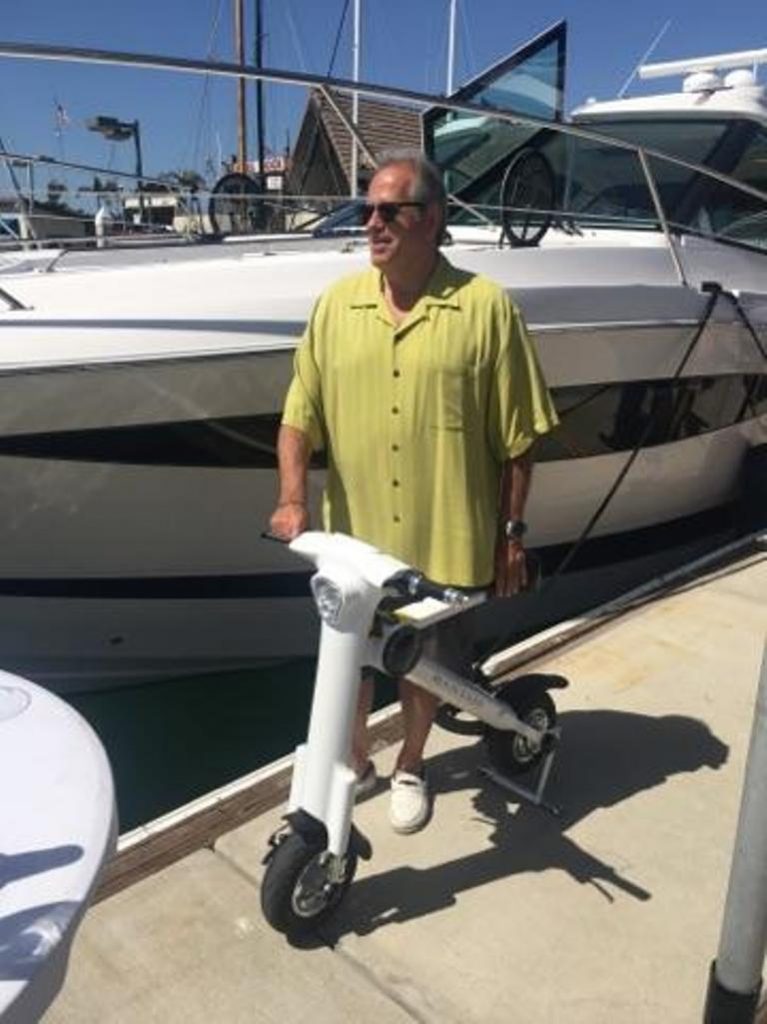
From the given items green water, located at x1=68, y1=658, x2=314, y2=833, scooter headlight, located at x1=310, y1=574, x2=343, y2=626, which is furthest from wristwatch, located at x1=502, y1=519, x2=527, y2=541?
green water, located at x1=68, y1=658, x2=314, y2=833

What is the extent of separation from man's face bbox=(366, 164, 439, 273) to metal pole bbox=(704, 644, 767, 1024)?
119 cm

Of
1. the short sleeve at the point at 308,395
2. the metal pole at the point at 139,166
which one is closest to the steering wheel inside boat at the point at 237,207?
the metal pole at the point at 139,166

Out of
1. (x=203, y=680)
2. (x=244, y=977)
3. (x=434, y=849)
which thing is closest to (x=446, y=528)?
(x=434, y=849)

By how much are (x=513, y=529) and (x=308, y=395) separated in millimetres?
577

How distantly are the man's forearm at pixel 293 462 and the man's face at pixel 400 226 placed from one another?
0.46 m

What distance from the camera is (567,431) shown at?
4215mm

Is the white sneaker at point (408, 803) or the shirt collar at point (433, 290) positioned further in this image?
the white sneaker at point (408, 803)

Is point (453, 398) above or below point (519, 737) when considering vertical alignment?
above

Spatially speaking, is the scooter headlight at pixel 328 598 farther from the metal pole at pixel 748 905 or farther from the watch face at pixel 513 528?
the metal pole at pixel 748 905

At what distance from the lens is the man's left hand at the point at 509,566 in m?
2.51

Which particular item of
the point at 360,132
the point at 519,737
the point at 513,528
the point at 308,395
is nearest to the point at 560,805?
the point at 519,737

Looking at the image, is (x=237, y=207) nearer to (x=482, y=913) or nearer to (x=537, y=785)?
(x=537, y=785)

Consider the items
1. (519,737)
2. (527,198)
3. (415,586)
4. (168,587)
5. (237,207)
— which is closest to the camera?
(415,586)

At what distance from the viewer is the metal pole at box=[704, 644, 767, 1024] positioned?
170 centimetres
